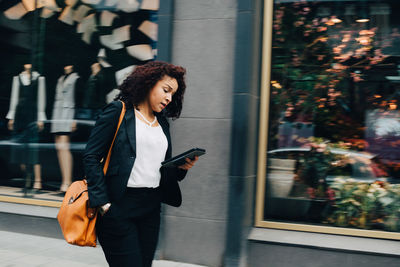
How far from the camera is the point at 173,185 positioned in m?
2.78

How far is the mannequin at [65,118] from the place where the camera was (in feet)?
19.3

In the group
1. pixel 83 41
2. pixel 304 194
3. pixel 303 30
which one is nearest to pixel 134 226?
pixel 304 194

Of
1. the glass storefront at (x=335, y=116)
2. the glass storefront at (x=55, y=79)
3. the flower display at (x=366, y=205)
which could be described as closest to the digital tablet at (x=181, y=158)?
the glass storefront at (x=335, y=116)

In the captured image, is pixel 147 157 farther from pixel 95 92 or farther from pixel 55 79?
pixel 55 79

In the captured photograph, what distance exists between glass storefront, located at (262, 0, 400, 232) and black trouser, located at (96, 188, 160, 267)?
8.05 feet

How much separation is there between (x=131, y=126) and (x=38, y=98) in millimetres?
4075

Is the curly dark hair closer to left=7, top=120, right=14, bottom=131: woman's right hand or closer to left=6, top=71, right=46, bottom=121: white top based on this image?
left=6, top=71, right=46, bottom=121: white top

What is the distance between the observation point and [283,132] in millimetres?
4840

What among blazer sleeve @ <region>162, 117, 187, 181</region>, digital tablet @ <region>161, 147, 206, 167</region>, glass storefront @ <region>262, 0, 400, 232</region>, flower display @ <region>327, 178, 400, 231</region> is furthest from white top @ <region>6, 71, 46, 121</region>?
flower display @ <region>327, 178, 400, 231</region>

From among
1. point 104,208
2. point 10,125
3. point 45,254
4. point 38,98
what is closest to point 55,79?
point 38,98

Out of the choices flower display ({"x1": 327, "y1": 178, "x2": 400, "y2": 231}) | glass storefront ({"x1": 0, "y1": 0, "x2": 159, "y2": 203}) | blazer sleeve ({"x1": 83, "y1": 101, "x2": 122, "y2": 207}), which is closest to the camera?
blazer sleeve ({"x1": 83, "y1": 101, "x2": 122, "y2": 207})

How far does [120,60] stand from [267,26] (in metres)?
2.10

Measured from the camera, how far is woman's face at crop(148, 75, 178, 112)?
2.62 meters

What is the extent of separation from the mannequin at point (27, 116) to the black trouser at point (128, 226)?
3.84 metres
